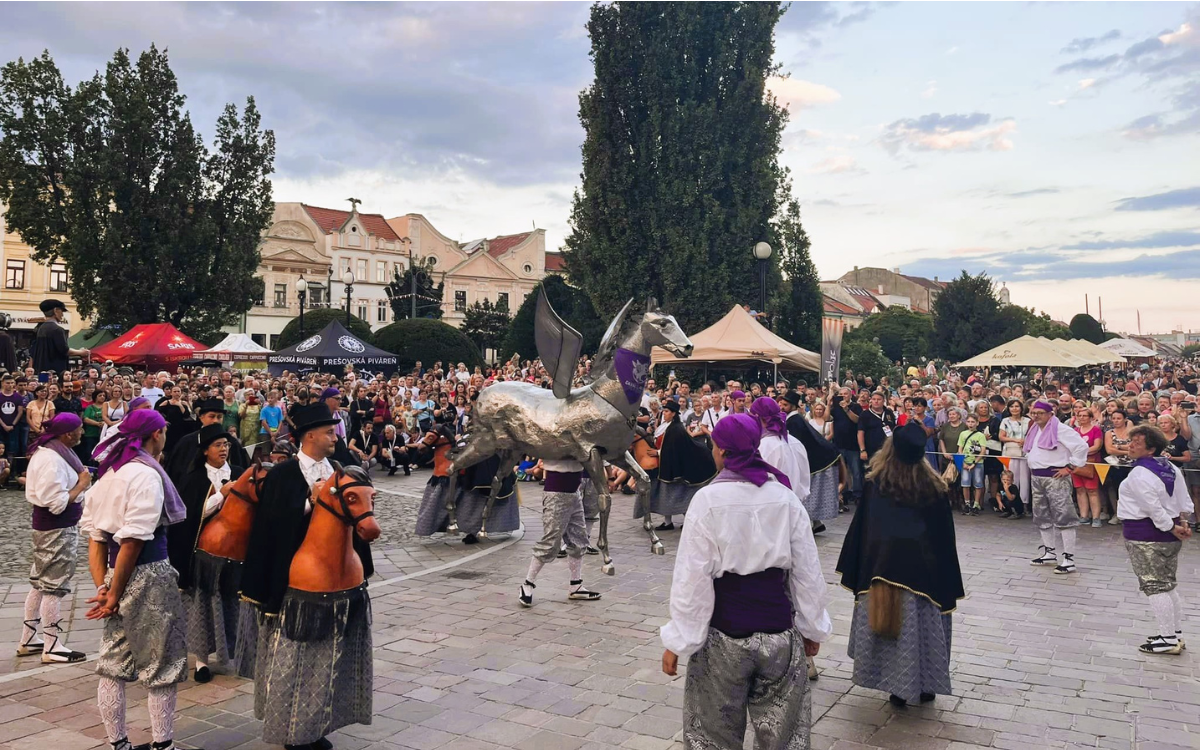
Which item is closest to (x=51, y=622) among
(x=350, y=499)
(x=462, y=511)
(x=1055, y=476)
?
(x=350, y=499)

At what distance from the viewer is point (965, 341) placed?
161 feet

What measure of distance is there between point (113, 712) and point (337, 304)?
199 ft

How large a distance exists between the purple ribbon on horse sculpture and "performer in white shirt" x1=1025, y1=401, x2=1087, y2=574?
14.5 ft

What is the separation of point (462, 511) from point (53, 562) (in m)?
4.91

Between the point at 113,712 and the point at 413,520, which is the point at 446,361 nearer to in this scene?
the point at 413,520

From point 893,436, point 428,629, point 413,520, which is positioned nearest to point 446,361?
point 413,520

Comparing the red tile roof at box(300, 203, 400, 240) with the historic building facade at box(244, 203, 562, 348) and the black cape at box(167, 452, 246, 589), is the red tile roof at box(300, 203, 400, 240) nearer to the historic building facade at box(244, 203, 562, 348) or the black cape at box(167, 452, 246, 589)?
the historic building facade at box(244, 203, 562, 348)

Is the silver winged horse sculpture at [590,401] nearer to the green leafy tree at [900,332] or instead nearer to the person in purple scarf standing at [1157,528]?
the person in purple scarf standing at [1157,528]

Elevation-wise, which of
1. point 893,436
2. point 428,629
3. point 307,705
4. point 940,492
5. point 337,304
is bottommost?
point 428,629

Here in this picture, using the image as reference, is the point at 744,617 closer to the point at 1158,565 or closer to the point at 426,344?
the point at 1158,565

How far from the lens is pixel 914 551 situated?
5070mm

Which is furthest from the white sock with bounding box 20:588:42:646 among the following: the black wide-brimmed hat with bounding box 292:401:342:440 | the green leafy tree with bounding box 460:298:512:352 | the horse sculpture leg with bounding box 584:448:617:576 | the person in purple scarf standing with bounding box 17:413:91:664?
the green leafy tree with bounding box 460:298:512:352

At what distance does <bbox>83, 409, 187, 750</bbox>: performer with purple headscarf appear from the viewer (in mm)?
4312

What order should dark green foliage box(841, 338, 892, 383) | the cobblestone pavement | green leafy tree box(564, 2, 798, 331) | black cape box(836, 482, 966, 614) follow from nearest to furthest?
the cobblestone pavement
black cape box(836, 482, 966, 614)
dark green foliage box(841, 338, 892, 383)
green leafy tree box(564, 2, 798, 331)
